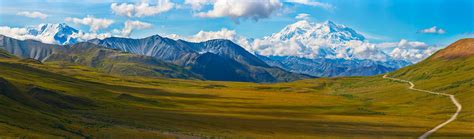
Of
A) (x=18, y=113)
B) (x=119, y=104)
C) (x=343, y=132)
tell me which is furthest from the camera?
(x=119, y=104)

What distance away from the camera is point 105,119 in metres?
126

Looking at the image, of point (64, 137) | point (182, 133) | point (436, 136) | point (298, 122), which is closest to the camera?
point (64, 137)

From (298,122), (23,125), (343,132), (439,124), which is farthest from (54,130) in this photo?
(439,124)

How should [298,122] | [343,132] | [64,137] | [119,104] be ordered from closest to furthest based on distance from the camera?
[64,137], [343,132], [298,122], [119,104]

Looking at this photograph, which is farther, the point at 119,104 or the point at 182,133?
the point at 119,104

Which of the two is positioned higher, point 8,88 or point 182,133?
point 8,88

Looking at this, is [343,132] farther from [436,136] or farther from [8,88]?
[8,88]

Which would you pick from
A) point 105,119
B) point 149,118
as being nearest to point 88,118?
point 105,119

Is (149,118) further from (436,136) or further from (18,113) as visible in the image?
(436,136)

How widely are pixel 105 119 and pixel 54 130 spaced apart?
116ft

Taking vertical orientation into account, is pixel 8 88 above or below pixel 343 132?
above

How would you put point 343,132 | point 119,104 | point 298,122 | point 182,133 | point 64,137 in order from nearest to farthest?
1. point 64,137
2. point 182,133
3. point 343,132
4. point 298,122
5. point 119,104

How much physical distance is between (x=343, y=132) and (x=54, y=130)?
228 ft

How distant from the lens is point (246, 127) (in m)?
134
